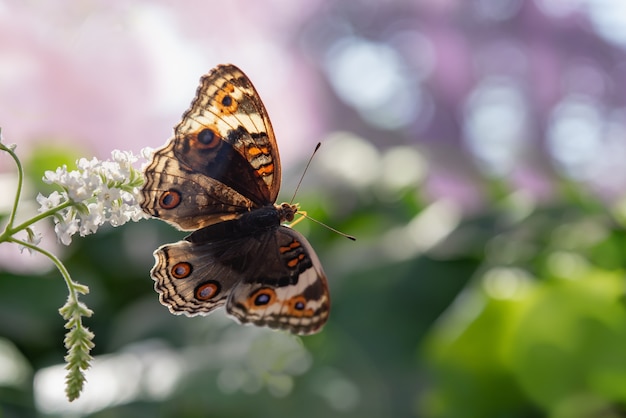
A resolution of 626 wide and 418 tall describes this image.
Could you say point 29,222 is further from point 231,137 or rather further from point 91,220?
point 231,137

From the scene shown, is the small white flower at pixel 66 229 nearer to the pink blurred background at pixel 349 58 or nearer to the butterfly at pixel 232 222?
the butterfly at pixel 232 222

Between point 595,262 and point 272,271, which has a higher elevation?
point 272,271

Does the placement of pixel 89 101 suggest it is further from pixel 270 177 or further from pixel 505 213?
pixel 270 177

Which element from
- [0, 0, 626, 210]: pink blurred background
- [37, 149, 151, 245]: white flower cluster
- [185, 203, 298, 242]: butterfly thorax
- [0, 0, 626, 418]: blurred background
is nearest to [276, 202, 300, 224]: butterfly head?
[185, 203, 298, 242]: butterfly thorax

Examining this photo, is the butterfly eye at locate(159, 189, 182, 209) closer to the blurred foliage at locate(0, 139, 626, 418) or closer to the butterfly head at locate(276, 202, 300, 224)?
the butterfly head at locate(276, 202, 300, 224)

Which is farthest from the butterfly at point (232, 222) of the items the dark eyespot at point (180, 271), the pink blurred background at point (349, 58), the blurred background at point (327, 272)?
the pink blurred background at point (349, 58)

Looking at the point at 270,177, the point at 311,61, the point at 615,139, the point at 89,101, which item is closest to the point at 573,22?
the point at 615,139

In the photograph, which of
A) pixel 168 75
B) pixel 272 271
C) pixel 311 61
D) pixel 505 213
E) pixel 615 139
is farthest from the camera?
pixel 615 139
